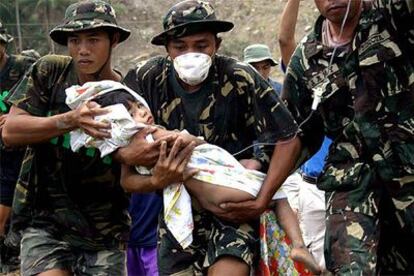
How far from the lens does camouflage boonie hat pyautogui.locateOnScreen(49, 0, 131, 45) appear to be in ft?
15.9

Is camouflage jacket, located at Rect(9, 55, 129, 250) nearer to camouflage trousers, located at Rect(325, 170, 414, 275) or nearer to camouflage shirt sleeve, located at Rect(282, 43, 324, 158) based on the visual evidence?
camouflage shirt sleeve, located at Rect(282, 43, 324, 158)

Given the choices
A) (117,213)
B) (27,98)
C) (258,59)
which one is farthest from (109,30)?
(258,59)

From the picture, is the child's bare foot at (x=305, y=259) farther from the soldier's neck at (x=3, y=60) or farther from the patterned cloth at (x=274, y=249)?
the soldier's neck at (x=3, y=60)

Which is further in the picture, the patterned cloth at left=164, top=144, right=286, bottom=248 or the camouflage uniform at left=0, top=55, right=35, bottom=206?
the camouflage uniform at left=0, top=55, right=35, bottom=206

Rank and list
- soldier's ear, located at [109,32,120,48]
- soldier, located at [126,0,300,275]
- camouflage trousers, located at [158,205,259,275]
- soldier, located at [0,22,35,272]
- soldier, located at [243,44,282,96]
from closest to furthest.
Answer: camouflage trousers, located at [158,205,259,275] < soldier, located at [126,0,300,275] < soldier's ear, located at [109,32,120,48] < soldier, located at [0,22,35,272] < soldier, located at [243,44,282,96]

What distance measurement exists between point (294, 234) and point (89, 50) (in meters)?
1.58

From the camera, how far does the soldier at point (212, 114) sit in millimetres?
4242

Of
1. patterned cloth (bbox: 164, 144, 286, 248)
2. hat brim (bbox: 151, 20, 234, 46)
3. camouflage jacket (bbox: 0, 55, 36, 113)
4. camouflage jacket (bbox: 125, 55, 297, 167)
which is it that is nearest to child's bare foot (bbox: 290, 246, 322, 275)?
patterned cloth (bbox: 164, 144, 286, 248)

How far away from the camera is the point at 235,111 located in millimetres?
4367

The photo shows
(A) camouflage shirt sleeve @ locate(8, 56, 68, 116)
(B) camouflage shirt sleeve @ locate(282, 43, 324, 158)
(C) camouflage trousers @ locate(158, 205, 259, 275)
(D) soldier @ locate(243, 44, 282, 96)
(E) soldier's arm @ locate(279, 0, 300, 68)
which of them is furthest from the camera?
(D) soldier @ locate(243, 44, 282, 96)

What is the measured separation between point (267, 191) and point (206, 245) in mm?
408

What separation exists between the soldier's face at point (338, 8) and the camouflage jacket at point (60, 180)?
146 centimetres

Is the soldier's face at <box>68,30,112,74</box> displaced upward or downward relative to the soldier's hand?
upward

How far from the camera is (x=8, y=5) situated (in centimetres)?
1839
